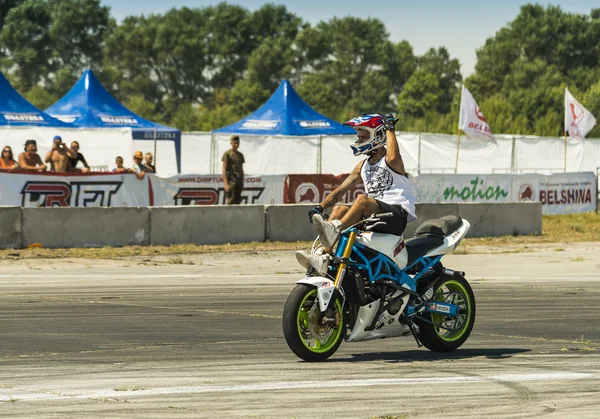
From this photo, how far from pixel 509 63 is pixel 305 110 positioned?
268 feet

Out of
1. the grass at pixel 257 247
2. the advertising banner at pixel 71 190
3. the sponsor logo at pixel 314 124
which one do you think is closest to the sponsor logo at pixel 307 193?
the advertising banner at pixel 71 190

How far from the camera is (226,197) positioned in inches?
940

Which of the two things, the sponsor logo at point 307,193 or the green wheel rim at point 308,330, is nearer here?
the green wheel rim at point 308,330

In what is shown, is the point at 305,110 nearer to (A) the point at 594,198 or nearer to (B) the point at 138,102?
(A) the point at 594,198

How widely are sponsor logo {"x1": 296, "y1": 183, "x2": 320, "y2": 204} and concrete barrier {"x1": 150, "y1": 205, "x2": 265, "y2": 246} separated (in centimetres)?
439

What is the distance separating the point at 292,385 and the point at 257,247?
13.5 metres

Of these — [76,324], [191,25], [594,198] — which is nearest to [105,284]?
[76,324]

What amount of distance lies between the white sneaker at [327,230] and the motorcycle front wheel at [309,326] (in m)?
0.38

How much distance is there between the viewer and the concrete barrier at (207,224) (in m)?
20.5

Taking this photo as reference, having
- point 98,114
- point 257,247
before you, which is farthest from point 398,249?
point 98,114

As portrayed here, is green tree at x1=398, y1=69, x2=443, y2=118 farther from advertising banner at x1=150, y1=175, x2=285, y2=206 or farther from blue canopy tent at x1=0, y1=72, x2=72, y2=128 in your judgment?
advertising banner at x1=150, y1=175, x2=285, y2=206

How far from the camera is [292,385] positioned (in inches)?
287

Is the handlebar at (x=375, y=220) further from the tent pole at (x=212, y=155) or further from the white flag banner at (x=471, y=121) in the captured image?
the tent pole at (x=212, y=155)

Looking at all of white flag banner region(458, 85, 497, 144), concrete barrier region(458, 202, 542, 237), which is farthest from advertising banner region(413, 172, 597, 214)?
concrete barrier region(458, 202, 542, 237)
